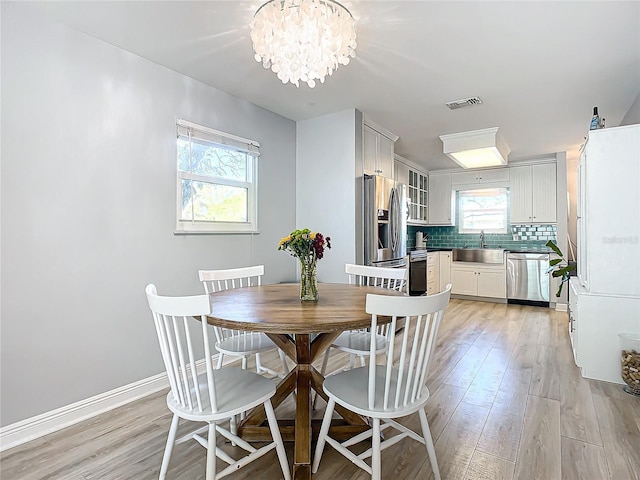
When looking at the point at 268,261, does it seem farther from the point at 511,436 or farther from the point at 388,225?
→ the point at 511,436

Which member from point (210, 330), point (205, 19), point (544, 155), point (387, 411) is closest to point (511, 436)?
point (387, 411)

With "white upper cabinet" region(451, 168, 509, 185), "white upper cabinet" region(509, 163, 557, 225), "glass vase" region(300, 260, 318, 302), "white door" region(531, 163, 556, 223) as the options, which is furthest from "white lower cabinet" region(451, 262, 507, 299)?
"glass vase" region(300, 260, 318, 302)

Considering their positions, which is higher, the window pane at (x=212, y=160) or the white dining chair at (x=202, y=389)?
the window pane at (x=212, y=160)

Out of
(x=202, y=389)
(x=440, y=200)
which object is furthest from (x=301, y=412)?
(x=440, y=200)

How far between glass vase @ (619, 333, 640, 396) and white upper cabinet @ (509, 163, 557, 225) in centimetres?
353

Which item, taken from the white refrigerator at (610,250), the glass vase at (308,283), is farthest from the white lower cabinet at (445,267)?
the glass vase at (308,283)

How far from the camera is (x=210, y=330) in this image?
3.13 metres

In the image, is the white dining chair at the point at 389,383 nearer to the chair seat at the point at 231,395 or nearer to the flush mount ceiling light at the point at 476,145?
the chair seat at the point at 231,395

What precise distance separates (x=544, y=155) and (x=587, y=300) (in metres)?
3.68

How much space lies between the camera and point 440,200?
272 inches

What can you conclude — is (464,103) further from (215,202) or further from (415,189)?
(415,189)

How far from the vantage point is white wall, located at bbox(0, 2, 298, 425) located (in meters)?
2.00

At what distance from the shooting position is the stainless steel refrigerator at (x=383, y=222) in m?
3.79

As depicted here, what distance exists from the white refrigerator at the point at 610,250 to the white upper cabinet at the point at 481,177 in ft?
11.7
